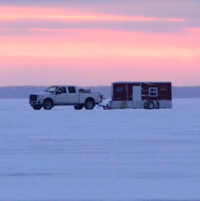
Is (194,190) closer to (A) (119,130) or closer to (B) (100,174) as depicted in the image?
(B) (100,174)

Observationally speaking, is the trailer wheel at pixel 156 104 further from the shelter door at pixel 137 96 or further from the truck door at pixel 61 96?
the truck door at pixel 61 96

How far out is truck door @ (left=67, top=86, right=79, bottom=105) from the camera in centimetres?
4553

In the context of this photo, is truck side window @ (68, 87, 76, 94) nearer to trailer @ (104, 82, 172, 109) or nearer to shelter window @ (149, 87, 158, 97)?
trailer @ (104, 82, 172, 109)

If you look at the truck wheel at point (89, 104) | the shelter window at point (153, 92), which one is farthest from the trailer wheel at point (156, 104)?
the truck wheel at point (89, 104)

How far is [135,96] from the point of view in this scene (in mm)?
47250

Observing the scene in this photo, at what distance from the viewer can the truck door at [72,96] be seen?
1793 inches

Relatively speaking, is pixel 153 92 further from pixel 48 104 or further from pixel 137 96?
pixel 48 104

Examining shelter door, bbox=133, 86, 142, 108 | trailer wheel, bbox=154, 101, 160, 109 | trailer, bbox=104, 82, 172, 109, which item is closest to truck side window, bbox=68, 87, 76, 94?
trailer, bbox=104, 82, 172, 109

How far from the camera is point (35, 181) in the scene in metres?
10.6

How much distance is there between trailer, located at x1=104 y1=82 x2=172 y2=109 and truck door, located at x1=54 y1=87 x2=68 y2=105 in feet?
12.9

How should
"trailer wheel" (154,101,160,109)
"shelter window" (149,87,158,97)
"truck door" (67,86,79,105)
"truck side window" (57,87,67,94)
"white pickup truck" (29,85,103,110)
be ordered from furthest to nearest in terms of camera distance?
"shelter window" (149,87,158,97) < "trailer wheel" (154,101,160,109) < "truck door" (67,86,79,105) < "truck side window" (57,87,67,94) < "white pickup truck" (29,85,103,110)

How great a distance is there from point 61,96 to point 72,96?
2.83 feet

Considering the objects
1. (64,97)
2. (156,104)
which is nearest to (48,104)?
(64,97)

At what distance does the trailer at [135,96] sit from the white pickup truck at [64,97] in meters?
1.48
